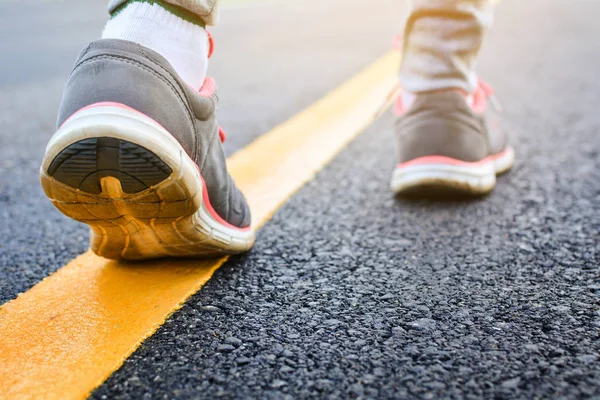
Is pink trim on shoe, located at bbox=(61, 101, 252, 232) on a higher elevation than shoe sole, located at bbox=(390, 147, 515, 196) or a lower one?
higher

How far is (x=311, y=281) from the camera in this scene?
121cm

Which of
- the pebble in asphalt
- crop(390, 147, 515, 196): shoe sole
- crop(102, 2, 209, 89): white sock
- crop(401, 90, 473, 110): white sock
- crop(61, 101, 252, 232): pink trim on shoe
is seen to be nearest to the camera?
the pebble in asphalt

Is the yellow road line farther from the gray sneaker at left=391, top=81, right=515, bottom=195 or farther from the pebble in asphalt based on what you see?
the gray sneaker at left=391, top=81, right=515, bottom=195

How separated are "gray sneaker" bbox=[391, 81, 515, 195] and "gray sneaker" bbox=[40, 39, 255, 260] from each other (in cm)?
62

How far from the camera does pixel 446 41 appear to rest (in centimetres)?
171

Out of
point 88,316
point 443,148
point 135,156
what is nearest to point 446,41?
point 443,148

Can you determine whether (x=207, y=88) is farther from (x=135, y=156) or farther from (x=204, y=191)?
(x=135, y=156)

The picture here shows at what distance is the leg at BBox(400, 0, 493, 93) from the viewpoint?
169 cm

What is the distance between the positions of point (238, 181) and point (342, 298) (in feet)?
2.68

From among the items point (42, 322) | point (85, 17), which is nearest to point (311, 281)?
point (42, 322)

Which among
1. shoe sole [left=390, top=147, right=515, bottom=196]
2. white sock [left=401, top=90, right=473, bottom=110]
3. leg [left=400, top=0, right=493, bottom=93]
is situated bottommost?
shoe sole [left=390, top=147, right=515, bottom=196]

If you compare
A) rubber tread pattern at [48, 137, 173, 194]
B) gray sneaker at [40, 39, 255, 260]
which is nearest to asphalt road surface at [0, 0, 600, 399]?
gray sneaker at [40, 39, 255, 260]

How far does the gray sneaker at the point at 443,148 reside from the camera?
1619 mm

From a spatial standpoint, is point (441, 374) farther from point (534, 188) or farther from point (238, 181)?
point (238, 181)
